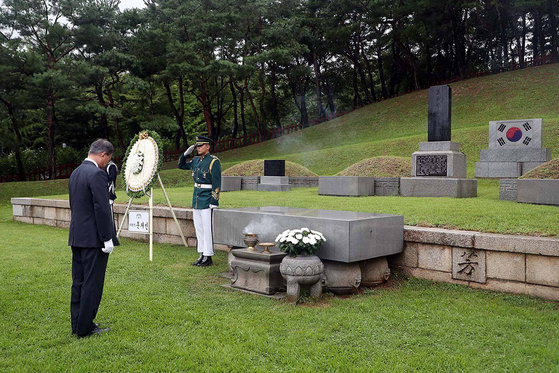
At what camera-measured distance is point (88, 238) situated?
13.3ft

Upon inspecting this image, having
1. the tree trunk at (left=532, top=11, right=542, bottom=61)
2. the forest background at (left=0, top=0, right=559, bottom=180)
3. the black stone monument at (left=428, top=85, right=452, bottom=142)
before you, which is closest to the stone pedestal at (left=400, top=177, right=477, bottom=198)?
the black stone monument at (left=428, top=85, right=452, bottom=142)

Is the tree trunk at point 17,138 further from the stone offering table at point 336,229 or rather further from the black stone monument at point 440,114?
the stone offering table at point 336,229

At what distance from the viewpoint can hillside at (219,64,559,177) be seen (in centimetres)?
2159

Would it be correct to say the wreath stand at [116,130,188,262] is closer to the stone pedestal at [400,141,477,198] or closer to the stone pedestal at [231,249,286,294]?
the stone pedestal at [231,249,286,294]

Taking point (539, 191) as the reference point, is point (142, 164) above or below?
above

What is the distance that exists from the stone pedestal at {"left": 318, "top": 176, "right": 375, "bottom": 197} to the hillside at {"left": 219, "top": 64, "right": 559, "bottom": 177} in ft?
25.8

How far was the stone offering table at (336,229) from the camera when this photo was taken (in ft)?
17.0

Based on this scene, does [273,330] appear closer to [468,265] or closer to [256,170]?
[468,265]

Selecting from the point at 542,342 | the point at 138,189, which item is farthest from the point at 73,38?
the point at 542,342

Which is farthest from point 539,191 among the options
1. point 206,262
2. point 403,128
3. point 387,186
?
point 403,128

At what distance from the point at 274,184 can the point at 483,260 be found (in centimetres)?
1060

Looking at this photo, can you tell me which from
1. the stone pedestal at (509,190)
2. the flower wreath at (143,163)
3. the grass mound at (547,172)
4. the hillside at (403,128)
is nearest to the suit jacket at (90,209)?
the flower wreath at (143,163)

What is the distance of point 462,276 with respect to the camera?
17.9 feet

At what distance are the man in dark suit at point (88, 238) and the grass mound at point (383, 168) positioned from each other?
10802 millimetres
